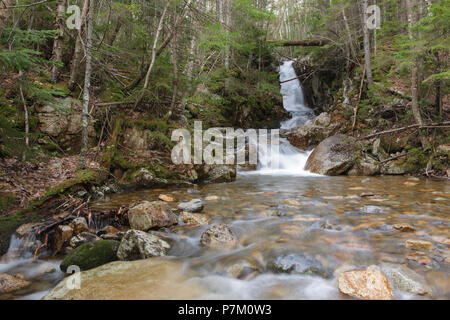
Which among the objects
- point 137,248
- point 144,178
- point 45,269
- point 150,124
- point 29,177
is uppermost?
point 150,124

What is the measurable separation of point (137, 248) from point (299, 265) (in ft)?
6.35

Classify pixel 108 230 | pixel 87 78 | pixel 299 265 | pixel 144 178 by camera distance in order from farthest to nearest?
pixel 144 178 → pixel 87 78 → pixel 108 230 → pixel 299 265

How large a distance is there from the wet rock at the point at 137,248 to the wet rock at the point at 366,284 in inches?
83.0

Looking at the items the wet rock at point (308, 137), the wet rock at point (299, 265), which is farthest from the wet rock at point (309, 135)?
the wet rock at point (299, 265)

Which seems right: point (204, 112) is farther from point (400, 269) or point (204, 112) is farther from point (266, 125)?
point (400, 269)

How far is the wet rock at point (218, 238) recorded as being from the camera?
344cm

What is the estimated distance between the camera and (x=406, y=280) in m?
2.35

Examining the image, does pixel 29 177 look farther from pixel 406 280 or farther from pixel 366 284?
pixel 406 280

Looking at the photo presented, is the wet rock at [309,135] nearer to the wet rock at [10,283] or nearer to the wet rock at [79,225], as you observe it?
the wet rock at [79,225]

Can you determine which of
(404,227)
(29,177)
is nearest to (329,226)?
(404,227)

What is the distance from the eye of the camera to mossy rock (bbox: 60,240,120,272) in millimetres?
2920

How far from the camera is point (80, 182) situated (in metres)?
5.12

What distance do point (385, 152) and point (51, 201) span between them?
9.81 m

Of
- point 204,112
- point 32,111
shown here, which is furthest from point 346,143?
point 32,111
